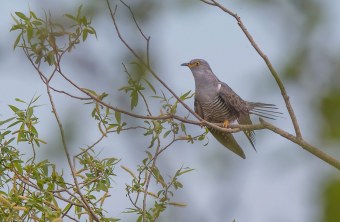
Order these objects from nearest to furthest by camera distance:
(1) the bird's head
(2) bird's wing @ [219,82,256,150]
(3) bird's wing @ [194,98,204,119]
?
(2) bird's wing @ [219,82,256,150]
(3) bird's wing @ [194,98,204,119]
(1) the bird's head

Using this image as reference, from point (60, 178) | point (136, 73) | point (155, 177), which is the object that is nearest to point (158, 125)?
point (155, 177)

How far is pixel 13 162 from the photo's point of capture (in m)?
3.68

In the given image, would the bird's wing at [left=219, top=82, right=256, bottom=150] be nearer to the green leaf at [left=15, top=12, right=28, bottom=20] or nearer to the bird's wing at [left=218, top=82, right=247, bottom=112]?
the bird's wing at [left=218, top=82, right=247, bottom=112]

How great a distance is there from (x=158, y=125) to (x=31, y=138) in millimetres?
829

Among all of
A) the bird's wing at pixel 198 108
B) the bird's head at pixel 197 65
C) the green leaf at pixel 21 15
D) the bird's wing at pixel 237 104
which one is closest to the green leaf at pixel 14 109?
the green leaf at pixel 21 15

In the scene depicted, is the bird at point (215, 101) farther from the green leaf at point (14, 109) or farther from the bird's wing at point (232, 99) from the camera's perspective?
the green leaf at point (14, 109)

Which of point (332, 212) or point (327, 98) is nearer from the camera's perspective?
point (332, 212)

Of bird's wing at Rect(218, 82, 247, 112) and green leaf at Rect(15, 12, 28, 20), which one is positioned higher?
bird's wing at Rect(218, 82, 247, 112)

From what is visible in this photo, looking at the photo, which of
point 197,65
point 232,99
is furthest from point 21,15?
point 197,65

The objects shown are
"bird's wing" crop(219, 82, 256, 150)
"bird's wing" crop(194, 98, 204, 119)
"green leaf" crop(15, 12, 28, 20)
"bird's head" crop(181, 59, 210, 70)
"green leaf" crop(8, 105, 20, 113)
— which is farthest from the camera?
"bird's head" crop(181, 59, 210, 70)

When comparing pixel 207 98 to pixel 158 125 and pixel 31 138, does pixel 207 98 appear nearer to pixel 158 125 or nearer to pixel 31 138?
Answer: pixel 158 125

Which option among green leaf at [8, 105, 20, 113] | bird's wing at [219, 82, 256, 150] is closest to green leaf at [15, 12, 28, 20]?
green leaf at [8, 105, 20, 113]

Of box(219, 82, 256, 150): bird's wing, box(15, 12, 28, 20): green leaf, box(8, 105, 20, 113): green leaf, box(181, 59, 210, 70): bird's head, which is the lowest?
box(8, 105, 20, 113): green leaf

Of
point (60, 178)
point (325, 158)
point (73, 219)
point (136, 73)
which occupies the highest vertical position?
point (60, 178)
